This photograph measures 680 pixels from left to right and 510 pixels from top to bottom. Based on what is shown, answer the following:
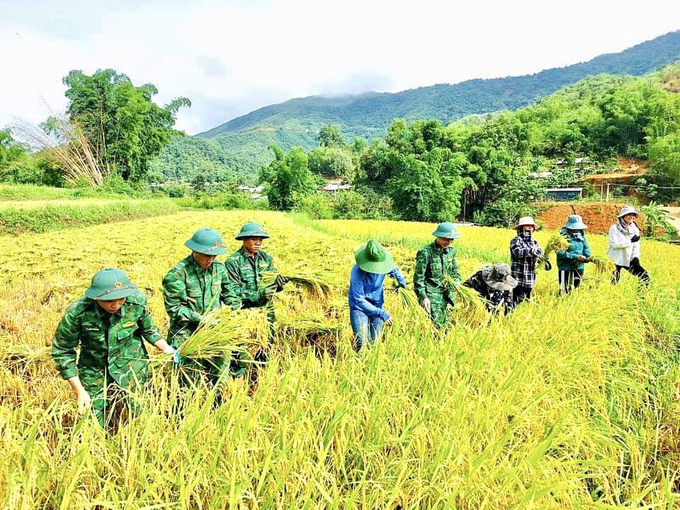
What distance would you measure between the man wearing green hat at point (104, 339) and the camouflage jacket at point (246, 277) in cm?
94

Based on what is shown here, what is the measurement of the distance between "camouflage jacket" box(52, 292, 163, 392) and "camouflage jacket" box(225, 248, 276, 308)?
94 centimetres

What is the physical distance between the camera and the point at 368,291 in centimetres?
332

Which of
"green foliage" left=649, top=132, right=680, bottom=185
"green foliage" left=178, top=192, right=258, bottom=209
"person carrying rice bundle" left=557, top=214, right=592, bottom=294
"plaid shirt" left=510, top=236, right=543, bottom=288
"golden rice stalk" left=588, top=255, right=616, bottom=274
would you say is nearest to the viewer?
"plaid shirt" left=510, top=236, right=543, bottom=288

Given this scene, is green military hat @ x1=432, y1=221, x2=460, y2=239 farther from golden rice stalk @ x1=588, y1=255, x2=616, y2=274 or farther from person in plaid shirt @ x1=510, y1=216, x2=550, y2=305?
golden rice stalk @ x1=588, y1=255, x2=616, y2=274

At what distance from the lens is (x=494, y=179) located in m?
29.4

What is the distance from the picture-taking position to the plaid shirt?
466cm

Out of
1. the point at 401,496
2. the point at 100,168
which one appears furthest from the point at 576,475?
the point at 100,168

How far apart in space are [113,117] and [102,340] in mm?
33542

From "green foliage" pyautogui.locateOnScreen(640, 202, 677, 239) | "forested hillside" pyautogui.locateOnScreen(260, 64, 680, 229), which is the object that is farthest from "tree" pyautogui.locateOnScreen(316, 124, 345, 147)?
"green foliage" pyautogui.locateOnScreen(640, 202, 677, 239)

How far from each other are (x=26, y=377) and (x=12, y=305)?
8.07ft

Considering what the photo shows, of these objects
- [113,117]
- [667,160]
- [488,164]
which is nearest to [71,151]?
[113,117]

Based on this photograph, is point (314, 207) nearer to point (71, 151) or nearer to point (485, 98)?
point (71, 151)

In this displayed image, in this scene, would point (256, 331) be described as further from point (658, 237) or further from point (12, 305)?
point (658, 237)

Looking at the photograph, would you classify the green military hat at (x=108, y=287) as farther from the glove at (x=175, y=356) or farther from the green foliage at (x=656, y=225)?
the green foliage at (x=656, y=225)
